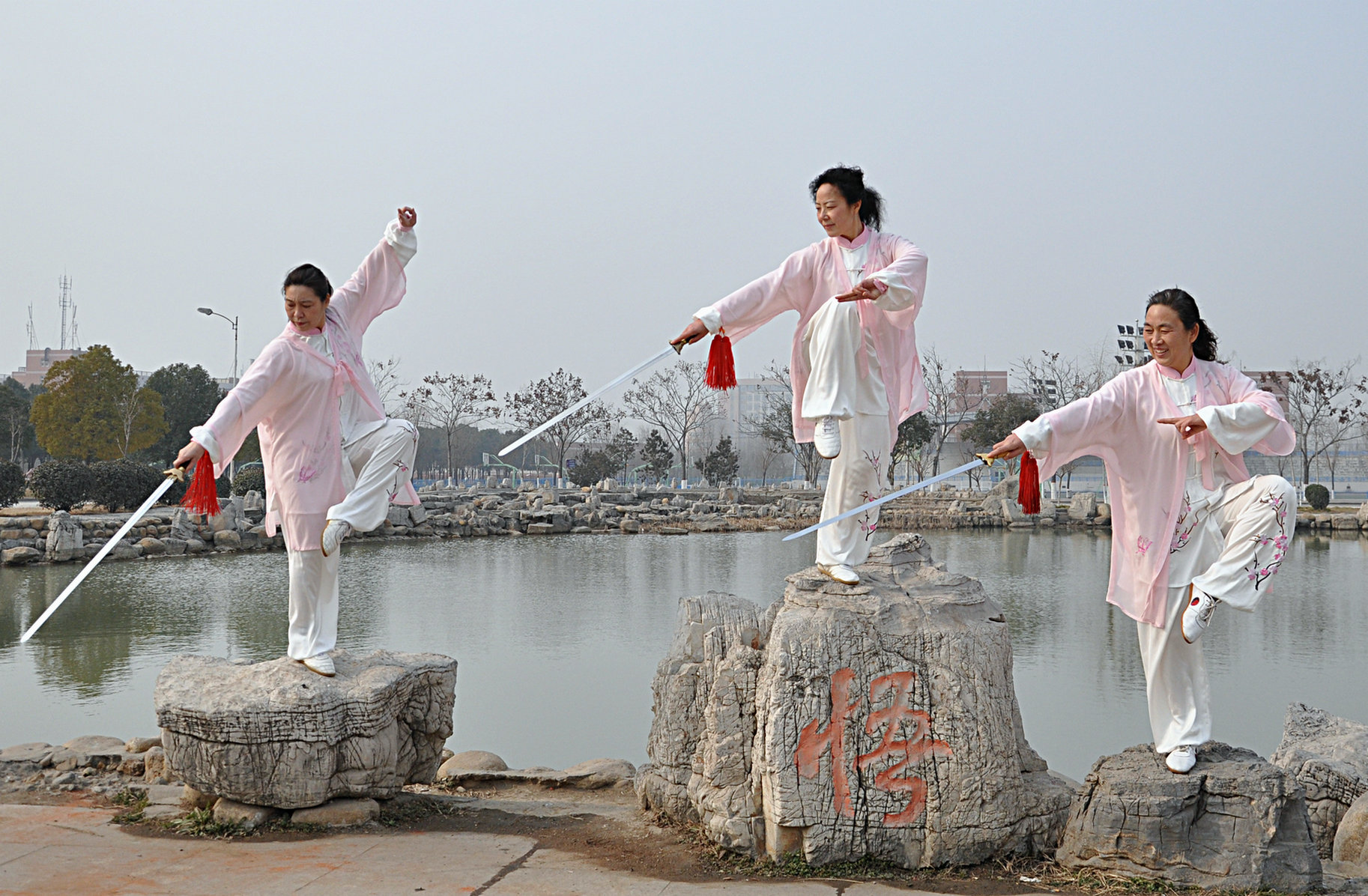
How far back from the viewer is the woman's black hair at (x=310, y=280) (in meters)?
4.84

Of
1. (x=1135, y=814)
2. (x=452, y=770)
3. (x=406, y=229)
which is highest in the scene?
(x=406, y=229)

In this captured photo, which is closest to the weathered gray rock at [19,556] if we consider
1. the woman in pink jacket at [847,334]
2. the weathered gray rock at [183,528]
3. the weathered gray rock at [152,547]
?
the weathered gray rock at [152,547]

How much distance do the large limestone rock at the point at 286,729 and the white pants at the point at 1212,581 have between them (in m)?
2.96

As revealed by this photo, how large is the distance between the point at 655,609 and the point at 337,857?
8002mm

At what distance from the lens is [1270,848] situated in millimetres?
3484

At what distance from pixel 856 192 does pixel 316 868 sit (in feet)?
10.8

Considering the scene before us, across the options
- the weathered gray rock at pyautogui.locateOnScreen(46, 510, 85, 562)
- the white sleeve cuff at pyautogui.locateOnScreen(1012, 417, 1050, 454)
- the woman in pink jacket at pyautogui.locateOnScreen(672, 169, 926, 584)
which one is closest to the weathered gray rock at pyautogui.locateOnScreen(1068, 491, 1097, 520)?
the weathered gray rock at pyautogui.locateOnScreen(46, 510, 85, 562)

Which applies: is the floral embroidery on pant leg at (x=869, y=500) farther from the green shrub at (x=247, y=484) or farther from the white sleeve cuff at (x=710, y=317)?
the green shrub at (x=247, y=484)

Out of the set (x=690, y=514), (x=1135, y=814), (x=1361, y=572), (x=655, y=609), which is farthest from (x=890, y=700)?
(x=690, y=514)

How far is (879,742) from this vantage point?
3.85 metres

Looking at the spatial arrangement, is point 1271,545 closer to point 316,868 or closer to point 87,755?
point 316,868

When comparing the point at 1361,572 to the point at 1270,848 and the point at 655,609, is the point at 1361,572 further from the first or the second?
the point at 1270,848

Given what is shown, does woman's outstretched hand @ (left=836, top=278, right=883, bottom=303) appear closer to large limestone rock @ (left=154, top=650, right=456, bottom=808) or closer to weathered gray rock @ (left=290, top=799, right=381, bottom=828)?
large limestone rock @ (left=154, top=650, right=456, bottom=808)

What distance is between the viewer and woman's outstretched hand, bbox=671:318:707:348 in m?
4.55
